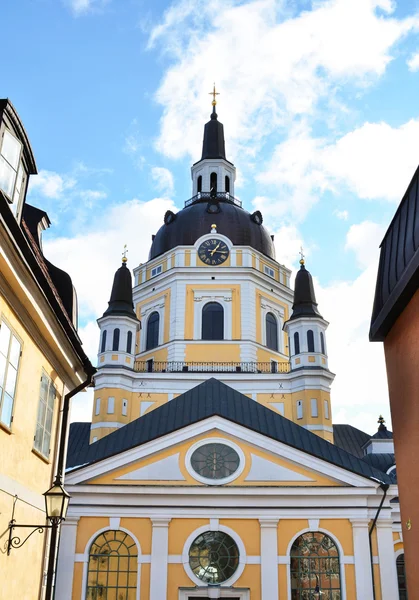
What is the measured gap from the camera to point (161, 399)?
34.4 m

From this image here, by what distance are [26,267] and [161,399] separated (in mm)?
26716

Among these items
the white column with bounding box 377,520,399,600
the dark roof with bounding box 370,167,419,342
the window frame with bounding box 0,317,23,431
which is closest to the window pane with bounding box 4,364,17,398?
the window frame with bounding box 0,317,23,431

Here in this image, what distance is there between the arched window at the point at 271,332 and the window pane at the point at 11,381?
29366 millimetres

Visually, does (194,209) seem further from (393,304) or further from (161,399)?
(393,304)

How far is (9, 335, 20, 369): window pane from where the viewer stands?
8704mm

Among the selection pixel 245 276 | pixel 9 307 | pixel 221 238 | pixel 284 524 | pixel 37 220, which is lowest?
pixel 284 524

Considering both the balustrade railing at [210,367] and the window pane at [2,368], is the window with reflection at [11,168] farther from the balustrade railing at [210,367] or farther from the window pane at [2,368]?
the balustrade railing at [210,367]

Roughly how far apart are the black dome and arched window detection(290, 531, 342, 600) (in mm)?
22776

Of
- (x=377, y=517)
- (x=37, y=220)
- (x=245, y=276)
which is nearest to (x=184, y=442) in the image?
(x=377, y=517)

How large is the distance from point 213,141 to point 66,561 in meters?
36.6

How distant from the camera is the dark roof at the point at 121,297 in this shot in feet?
119

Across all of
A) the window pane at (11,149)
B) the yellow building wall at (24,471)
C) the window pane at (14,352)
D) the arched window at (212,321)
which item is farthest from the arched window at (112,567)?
the arched window at (212,321)

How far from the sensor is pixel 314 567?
18922mm

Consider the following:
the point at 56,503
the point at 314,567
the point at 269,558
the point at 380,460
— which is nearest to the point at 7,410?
the point at 56,503
